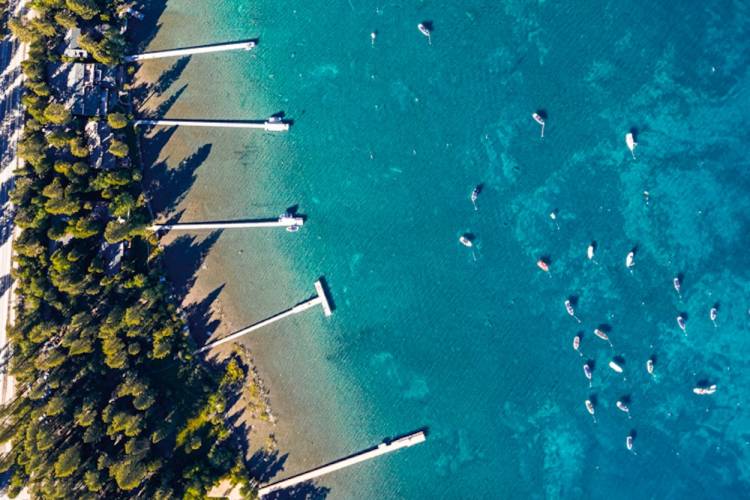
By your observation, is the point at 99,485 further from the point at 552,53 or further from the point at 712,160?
the point at 712,160

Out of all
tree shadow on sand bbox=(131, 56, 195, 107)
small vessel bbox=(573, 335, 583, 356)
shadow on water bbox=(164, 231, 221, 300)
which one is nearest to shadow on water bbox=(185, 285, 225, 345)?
shadow on water bbox=(164, 231, 221, 300)

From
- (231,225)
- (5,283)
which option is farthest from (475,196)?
(5,283)

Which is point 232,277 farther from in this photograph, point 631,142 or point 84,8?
point 631,142

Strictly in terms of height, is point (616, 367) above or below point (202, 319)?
below

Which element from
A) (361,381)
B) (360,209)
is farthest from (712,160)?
(361,381)

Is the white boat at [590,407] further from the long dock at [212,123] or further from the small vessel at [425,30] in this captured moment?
the long dock at [212,123]

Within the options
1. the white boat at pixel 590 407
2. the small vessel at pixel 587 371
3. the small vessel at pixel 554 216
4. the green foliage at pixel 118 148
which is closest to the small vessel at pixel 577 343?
the small vessel at pixel 587 371
